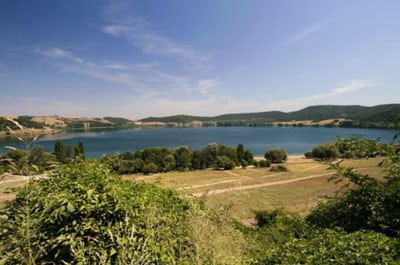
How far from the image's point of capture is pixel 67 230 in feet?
9.71

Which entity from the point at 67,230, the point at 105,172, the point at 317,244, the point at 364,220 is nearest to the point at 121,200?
the point at 67,230

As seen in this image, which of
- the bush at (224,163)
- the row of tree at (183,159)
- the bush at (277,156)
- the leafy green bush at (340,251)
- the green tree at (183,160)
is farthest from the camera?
the bush at (277,156)

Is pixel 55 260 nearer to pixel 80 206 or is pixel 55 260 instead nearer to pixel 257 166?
pixel 80 206

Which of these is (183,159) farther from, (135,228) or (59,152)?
(135,228)

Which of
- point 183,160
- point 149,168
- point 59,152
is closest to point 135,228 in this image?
point 59,152

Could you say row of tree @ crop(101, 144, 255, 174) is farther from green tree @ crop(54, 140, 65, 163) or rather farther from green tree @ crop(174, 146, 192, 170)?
green tree @ crop(54, 140, 65, 163)

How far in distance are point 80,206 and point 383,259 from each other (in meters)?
3.34

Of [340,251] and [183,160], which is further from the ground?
[340,251]

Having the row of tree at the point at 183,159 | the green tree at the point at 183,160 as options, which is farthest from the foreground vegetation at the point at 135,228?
the green tree at the point at 183,160

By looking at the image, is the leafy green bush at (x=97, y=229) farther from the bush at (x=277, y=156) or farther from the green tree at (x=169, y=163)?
the bush at (x=277, y=156)

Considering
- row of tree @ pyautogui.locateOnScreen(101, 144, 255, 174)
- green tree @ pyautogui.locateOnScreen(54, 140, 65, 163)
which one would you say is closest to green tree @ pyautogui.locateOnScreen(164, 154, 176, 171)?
row of tree @ pyautogui.locateOnScreen(101, 144, 255, 174)

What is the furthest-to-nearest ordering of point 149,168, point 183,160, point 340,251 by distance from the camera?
point 183,160 → point 149,168 → point 340,251

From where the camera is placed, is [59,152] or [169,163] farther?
[169,163]

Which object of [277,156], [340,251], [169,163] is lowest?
[169,163]
